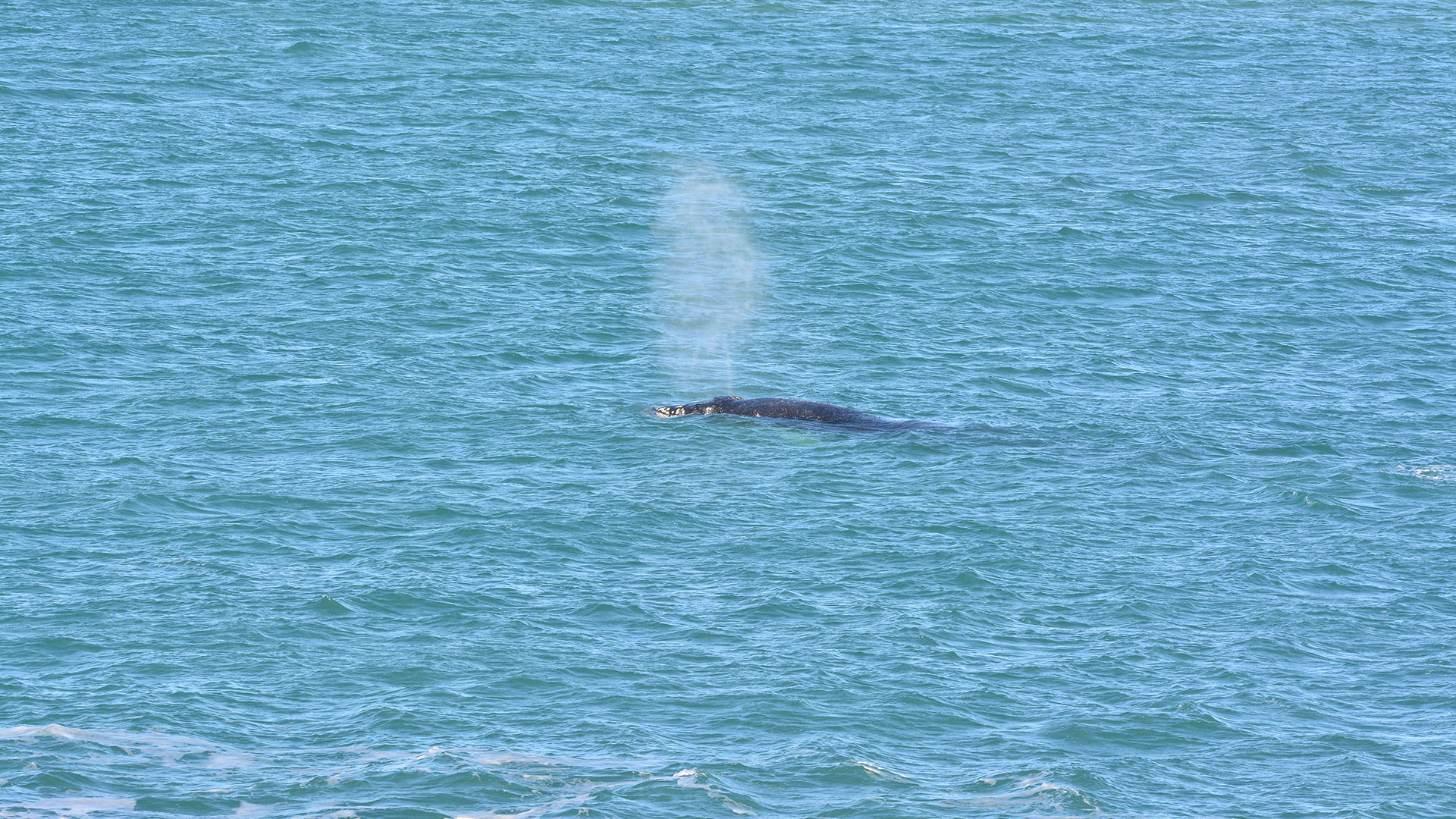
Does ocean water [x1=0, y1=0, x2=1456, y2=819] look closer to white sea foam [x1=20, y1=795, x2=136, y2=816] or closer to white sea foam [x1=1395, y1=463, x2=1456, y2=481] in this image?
white sea foam [x1=20, y1=795, x2=136, y2=816]

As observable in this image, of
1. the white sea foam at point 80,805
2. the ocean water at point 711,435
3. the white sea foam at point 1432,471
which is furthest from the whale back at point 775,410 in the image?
the white sea foam at point 80,805

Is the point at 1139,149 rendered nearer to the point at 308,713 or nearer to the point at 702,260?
the point at 702,260

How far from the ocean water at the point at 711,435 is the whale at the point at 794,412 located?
1.27 ft

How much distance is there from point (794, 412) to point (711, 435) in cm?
193

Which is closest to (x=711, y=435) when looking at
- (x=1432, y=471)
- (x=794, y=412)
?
(x=794, y=412)

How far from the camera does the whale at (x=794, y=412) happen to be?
37.5 meters

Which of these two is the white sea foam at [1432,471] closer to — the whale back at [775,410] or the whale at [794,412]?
the whale at [794,412]

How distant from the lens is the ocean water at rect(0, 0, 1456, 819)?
24094mm

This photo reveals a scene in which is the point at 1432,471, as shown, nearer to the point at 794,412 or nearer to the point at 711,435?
the point at 794,412

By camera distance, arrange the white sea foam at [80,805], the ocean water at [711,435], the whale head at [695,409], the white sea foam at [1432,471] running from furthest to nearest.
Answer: the whale head at [695,409] < the white sea foam at [1432,471] < the ocean water at [711,435] < the white sea foam at [80,805]

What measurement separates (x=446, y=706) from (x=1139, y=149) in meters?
45.0

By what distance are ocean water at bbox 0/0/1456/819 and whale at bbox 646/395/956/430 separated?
39cm

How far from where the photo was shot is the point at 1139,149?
6362 centimetres

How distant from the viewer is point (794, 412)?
3769 cm
